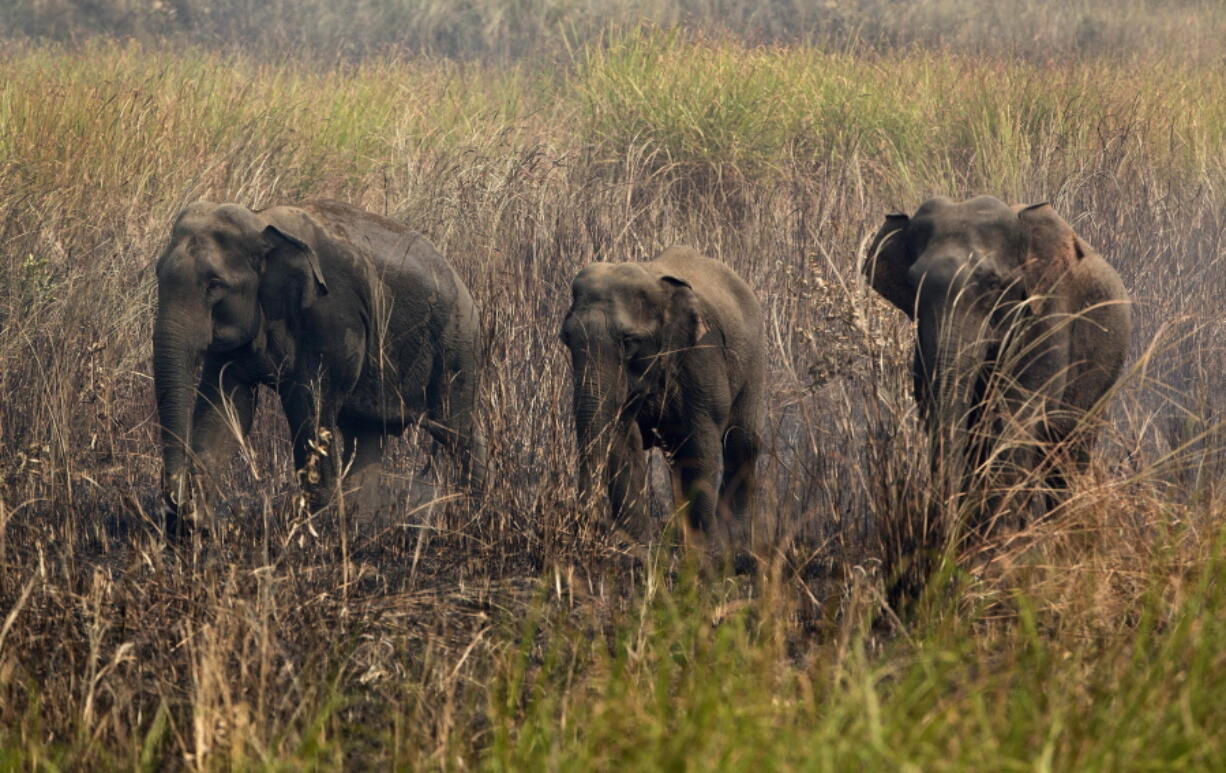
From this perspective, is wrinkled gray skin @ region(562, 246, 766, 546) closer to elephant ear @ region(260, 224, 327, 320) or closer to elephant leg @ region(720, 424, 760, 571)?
elephant leg @ region(720, 424, 760, 571)

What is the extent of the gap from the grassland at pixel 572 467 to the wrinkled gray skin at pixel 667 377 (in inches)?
6.7

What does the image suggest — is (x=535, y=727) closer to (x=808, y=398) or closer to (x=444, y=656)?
(x=444, y=656)

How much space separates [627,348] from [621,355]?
0.05 meters

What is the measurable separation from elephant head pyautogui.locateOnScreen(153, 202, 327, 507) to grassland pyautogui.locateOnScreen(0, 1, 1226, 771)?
419 mm

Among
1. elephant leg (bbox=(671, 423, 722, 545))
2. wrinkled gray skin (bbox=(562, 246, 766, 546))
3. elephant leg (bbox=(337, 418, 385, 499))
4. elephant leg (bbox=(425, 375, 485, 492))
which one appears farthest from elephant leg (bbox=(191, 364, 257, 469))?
elephant leg (bbox=(671, 423, 722, 545))

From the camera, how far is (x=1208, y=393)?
27.3ft

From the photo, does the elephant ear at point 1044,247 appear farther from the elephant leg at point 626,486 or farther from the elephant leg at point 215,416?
the elephant leg at point 215,416

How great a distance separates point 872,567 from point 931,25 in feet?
54.9

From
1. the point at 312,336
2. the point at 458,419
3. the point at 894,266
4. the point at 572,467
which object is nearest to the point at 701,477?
the point at 572,467

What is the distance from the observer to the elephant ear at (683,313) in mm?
5500

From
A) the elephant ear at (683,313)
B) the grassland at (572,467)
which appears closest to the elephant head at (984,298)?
the grassland at (572,467)

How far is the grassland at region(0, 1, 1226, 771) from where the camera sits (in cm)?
332

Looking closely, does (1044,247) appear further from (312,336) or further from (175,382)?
(175,382)

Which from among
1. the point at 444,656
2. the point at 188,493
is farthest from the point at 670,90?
the point at 444,656
